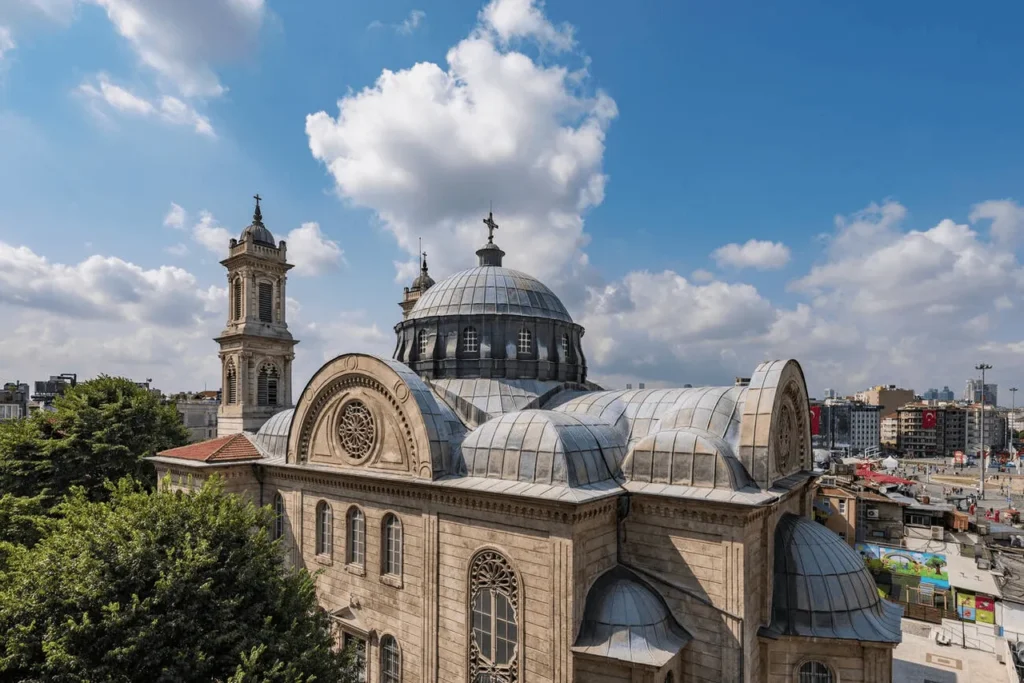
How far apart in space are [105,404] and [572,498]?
28.7 metres

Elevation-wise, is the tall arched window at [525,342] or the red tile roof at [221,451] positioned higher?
the tall arched window at [525,342]

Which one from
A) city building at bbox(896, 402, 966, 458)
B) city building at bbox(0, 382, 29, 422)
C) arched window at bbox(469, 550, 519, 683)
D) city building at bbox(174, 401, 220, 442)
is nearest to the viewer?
arched window at bbox(469, 550, 519, 683)

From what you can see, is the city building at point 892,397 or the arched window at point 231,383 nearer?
the arched window at point 231,383

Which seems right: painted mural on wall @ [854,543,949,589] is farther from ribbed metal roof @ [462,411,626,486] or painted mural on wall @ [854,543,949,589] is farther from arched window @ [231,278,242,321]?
arched window @ [231,278,242,321]

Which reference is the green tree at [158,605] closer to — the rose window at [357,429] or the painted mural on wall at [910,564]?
the rose window at [357,429]

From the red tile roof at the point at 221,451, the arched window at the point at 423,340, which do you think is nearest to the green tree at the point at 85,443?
the red tile roof at the point at 221,451

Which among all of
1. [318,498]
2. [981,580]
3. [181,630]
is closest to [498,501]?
[181,630]

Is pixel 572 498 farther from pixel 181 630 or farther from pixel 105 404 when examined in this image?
pixel 105 404

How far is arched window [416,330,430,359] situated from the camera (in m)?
22.6

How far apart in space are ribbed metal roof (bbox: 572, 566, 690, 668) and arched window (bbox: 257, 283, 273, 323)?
25232 millimetres

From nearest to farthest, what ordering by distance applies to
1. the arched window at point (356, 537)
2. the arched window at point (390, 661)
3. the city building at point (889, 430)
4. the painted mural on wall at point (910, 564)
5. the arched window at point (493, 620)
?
1. the arched window at point (493, 620)
2. the arched window at point (390, 661)
3. the arched window at point (356, 537)
4. the painted mural on wall at point (910, 564)
5. the city building at point (889, 430)

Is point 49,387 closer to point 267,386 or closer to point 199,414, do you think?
point 199,414

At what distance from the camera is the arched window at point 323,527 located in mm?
18516

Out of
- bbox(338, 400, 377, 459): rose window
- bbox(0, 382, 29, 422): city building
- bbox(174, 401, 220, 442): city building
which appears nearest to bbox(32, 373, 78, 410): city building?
bbox(0, 382, 29, 422): city building
